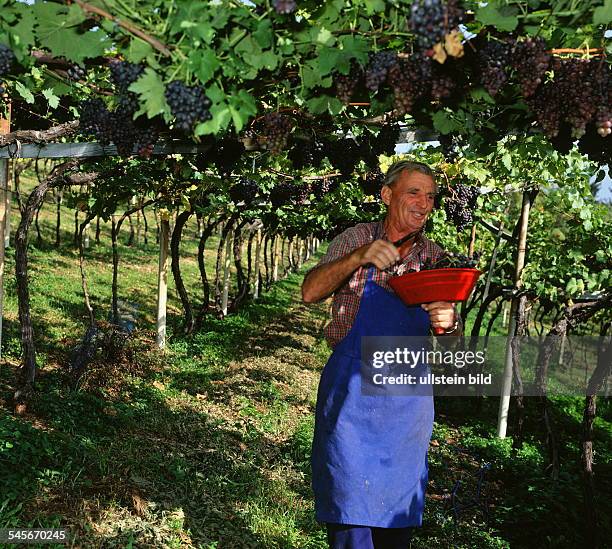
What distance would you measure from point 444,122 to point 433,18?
46.8 inches

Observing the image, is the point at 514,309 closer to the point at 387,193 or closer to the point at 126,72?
the point at 387,193

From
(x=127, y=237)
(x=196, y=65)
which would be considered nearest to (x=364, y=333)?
(x=196, y=65)

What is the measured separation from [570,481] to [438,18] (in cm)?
493

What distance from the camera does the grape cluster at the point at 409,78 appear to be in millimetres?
2027

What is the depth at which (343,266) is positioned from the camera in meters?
2.55

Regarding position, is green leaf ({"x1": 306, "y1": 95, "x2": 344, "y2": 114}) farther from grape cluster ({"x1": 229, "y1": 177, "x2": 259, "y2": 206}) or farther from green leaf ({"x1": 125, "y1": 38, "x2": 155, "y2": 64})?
grape cluster ({"x1": 229, "y1": 177, "x2": 259, "y2": 206})

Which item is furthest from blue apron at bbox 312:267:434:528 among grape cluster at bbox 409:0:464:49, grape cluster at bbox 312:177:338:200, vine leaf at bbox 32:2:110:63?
grape cluster at bbox 312:177:338:200

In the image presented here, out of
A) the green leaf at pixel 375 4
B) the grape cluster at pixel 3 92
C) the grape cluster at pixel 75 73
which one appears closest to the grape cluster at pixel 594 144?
the green leaf at pixel 375 4

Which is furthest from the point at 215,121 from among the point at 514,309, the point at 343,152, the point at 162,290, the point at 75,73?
the point at 162,290

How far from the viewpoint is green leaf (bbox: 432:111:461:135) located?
8.99ft

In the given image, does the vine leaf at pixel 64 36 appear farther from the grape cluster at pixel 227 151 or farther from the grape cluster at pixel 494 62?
the grape cluster at pixel 227 151

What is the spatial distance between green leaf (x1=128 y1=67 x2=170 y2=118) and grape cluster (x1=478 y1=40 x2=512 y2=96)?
1.05 metres

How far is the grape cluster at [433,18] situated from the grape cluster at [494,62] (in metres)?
0.46

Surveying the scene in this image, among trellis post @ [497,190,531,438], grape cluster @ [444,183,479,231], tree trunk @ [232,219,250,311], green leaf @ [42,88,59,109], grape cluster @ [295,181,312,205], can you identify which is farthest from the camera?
tree trunk @ [232,219,250,311]
